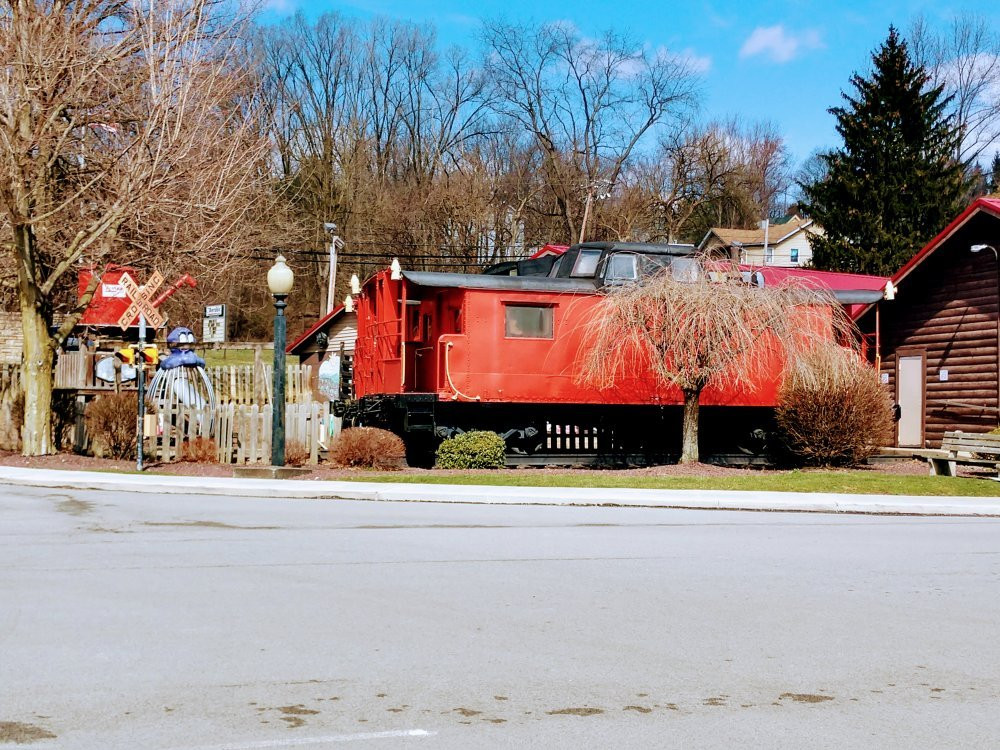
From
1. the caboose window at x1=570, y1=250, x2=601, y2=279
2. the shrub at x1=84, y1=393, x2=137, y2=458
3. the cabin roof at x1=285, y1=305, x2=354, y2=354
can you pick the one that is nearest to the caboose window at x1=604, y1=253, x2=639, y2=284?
the caboose window at x1=570, y1=250, x2=601, y2=279

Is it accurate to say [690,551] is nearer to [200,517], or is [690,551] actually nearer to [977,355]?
[200,517]

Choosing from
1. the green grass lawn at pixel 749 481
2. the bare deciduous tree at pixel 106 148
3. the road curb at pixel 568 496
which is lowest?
the road curb at pixel 568 496

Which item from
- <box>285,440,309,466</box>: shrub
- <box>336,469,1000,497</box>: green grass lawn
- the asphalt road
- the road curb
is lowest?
the asphalt road

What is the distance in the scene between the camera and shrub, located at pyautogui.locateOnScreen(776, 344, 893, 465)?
22031mm

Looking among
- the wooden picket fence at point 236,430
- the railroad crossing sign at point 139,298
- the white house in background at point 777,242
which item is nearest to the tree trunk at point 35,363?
the wooden picket fence at point 236,430

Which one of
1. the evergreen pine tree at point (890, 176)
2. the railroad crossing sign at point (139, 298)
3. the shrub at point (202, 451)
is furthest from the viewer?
the evergreen pine tree at point (890, 176)

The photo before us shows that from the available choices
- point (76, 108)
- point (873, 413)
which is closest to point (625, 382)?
point (873, 413)

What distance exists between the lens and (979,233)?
25.4m

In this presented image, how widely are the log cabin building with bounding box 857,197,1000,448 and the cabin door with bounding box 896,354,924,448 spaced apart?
0.08 ft

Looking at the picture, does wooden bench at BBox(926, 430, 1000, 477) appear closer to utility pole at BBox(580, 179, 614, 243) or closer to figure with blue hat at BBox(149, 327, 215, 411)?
figure with blue hat at BBox(149, 327, 215, 411)

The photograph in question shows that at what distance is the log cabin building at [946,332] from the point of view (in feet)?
83.0

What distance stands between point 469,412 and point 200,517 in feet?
30.4

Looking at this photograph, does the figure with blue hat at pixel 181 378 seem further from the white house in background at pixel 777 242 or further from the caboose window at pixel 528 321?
the white house in background at pixel 777 242

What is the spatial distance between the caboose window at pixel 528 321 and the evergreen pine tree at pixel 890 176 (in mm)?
29357
